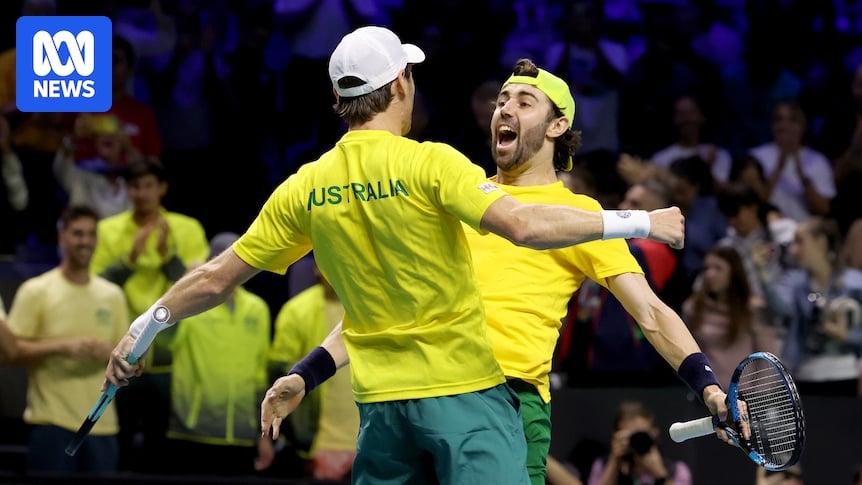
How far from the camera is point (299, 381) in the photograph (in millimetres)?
4875

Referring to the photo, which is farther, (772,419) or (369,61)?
(772,419)

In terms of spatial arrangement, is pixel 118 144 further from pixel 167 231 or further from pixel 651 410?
pixel 651 410

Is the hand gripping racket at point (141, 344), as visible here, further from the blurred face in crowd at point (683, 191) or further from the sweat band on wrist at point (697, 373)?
the blurred face in crowd at point (683, 191)

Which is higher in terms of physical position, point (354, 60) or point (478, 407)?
point (354, 60)

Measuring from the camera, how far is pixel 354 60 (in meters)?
4.64

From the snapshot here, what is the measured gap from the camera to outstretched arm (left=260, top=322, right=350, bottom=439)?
4.78m

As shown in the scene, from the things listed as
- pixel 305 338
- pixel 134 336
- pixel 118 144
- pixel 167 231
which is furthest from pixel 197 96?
pixel 134 336

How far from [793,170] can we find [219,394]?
4.18 meters

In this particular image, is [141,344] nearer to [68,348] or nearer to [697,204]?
[68,348]

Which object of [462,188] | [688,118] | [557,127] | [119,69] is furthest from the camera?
[688,118]

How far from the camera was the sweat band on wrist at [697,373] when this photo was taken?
4980mm

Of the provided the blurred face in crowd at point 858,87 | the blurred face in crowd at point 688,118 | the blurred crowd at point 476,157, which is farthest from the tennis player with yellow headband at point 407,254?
the blurred face in crowd at point 858,87

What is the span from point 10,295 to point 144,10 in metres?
2.45

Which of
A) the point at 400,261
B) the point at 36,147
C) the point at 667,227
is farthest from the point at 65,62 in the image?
the point at 667,227
